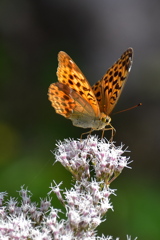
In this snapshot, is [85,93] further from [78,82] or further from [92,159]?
[92,159]

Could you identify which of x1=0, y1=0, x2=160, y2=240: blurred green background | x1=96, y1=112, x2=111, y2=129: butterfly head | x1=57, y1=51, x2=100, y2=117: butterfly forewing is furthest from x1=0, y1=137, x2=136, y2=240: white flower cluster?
x1=0, y1=0, x2=160, y2=240: blurred green background

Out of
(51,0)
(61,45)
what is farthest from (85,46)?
(51,0)

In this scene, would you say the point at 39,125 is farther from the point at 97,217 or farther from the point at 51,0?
the point at 97,217

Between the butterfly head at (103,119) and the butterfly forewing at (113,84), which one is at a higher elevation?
the butterfly forewing at (113,84)

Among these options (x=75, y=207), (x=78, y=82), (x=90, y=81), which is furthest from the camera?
(x=90, y=81)

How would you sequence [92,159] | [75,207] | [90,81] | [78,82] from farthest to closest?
[90,81] < [78,82] < [92,159] < [75,207]

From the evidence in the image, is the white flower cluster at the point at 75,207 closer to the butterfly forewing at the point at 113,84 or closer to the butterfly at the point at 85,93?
the butterfly at the point at 85,93

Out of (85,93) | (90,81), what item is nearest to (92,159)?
(85,93)

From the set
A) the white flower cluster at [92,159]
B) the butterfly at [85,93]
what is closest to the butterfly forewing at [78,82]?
the butterfly at [85,93]

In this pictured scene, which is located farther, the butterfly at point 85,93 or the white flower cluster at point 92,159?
the butterfly at point 85,93
